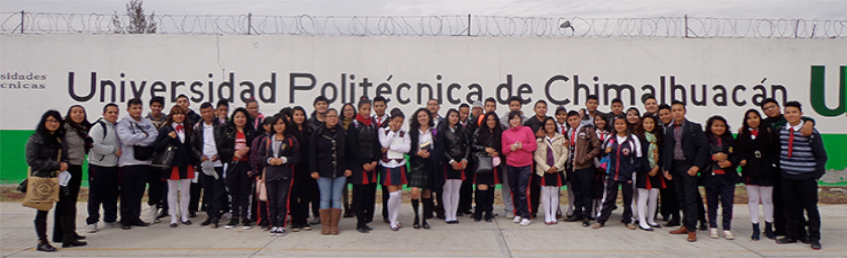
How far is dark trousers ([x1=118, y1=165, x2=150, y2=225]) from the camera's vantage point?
6.19 m

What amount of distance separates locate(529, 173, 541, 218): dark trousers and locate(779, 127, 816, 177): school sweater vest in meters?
2.59

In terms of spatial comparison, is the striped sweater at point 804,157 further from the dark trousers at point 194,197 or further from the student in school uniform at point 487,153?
the dark trousers at point 194,197

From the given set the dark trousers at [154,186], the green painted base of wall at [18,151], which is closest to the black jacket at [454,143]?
the dark trousers at [154,186]

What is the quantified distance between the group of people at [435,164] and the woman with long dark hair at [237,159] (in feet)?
0.04

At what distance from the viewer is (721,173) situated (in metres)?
5.67

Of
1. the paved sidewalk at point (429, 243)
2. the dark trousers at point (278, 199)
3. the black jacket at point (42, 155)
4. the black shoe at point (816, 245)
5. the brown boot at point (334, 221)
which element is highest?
the black jacket at point (42, 155)

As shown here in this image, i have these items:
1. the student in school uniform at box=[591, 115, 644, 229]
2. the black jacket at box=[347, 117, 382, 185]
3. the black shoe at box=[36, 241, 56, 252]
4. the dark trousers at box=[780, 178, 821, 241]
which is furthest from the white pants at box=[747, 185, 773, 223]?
the black shoe at box=[36, 241, 56, 252]

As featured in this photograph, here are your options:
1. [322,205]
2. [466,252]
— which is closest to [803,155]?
[466,252]

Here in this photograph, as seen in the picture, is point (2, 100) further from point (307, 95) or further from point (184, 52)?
point (307, 95)

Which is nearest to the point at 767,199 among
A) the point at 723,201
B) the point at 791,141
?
the point at 723,201

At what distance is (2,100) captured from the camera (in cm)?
980

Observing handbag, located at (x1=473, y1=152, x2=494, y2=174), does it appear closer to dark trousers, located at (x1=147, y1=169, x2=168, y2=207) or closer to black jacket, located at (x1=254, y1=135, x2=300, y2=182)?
black jacket, located at (x1=254, y1=135, x2=300, y2=182)

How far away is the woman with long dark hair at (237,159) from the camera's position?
20.2 feet

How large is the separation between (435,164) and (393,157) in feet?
1.85
